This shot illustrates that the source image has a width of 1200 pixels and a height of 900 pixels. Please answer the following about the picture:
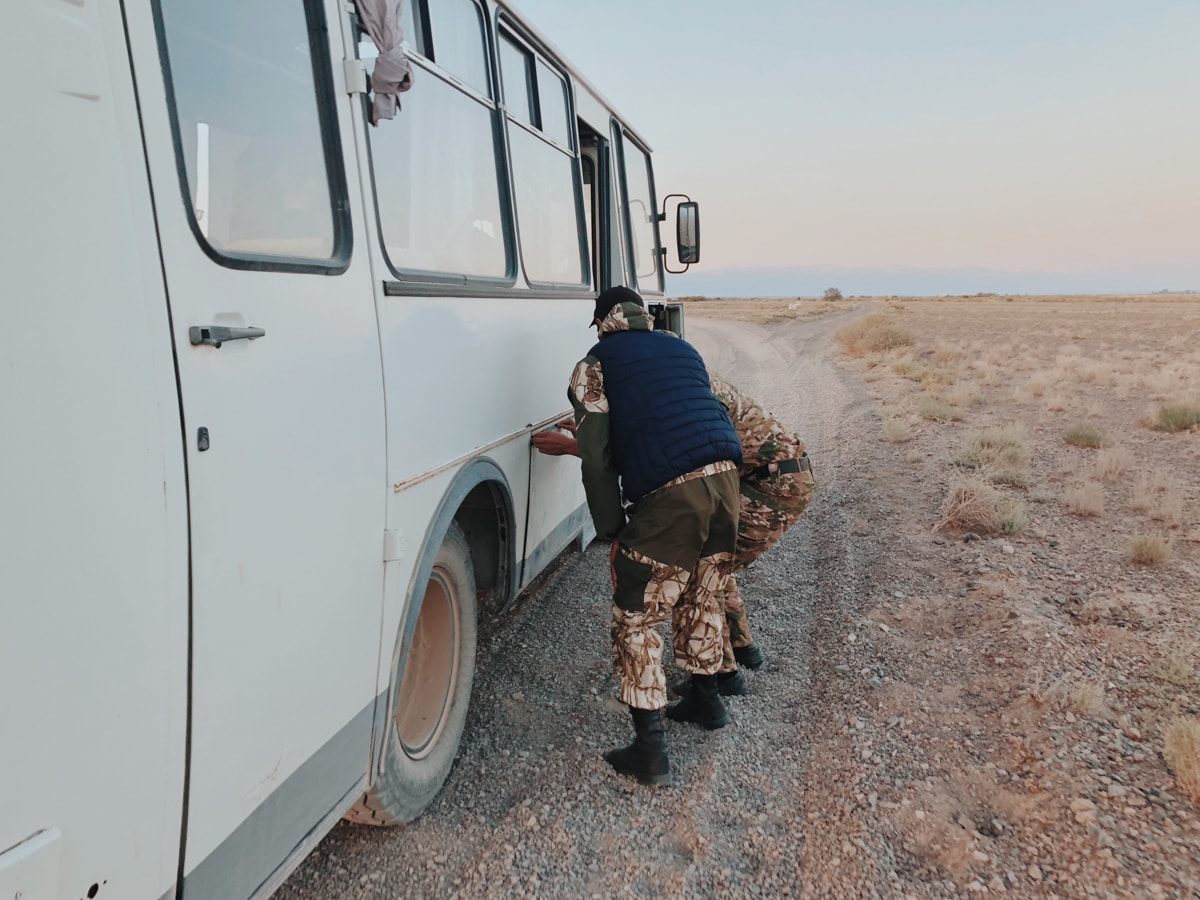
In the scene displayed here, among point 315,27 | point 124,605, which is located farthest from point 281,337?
point 315,27

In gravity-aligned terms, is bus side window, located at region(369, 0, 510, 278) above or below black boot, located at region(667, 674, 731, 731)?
above

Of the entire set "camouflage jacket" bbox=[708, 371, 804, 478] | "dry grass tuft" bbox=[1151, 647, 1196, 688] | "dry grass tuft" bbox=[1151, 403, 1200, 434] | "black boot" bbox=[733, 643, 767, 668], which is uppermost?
"camouflage jacket" bbox=[708, 371, 804, 478]

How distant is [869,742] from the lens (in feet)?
11.7

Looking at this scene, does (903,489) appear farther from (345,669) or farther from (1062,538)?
(345,669)

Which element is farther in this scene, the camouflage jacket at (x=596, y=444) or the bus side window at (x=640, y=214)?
the bus side window at (x=640, y=214)

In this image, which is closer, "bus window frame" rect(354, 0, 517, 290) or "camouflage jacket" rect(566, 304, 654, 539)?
"bus window frame" rect(354, 0, 517, 290)

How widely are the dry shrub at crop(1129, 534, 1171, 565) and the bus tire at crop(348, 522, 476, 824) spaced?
4.92m

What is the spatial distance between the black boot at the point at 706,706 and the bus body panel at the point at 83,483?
2.49 metres

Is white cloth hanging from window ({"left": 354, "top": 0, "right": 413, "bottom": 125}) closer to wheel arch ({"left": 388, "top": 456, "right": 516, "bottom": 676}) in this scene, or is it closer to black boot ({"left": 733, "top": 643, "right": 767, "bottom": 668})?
wheel arch ({"left": 388, "top": 456, "right": 516, "bottom": 676})

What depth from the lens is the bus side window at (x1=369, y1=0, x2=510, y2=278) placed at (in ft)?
8.50

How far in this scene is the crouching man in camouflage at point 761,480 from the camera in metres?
3.95

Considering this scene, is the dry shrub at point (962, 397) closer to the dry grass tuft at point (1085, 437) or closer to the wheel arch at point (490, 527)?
the dry grass tuft at point (1085, 437)

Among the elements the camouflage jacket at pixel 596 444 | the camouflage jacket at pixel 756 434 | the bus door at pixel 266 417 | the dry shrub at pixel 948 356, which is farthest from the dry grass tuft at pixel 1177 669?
the dry shrub at pixel 948 356

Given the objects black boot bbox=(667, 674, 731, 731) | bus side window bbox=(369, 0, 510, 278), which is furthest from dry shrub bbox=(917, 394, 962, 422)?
bus side window bbox=(369, 0, 510, 278)
